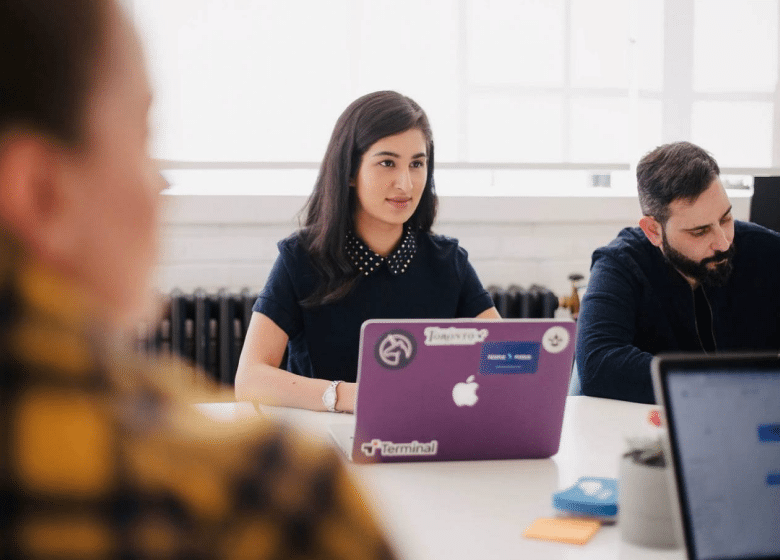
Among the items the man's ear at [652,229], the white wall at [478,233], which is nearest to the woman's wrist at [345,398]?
the man's ear at [652,229]

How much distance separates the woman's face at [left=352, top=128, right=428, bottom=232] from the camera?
2258 millimetres

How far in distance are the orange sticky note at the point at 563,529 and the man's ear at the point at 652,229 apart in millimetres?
1220

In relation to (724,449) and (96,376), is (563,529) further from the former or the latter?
(96,376)

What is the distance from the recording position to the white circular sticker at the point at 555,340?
1.43m

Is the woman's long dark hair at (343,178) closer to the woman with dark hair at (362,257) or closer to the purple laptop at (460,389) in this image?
the woman with dark hair at (362,257)

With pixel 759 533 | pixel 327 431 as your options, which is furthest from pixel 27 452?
pixel 327 431

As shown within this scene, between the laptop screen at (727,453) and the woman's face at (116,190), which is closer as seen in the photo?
the woman's face at (116,190)

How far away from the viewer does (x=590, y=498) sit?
1.20 meters

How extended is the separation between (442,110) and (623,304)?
4.66 feet

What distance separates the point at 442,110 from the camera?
335cm

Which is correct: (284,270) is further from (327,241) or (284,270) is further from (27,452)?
(27,452)

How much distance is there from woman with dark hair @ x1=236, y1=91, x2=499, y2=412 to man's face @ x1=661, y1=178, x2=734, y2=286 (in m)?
0.47

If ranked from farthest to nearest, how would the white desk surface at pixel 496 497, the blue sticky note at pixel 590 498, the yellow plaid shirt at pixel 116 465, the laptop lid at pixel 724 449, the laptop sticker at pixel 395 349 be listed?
1. the laptop sticker at pixel 395 349
2. the blue sticky note at pixel 590 498
3. the white desk surface at pixel 496 497
4. the laptop lid at pixel 724 449
5. the yellow plaid shirt at pixel 116 465

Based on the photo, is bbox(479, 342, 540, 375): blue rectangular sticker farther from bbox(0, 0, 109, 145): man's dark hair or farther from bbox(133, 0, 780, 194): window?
bbox(133, 0, 780, 194): window
